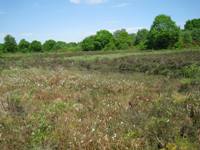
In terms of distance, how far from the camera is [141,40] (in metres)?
81.2

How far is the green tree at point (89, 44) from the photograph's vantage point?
266 feet

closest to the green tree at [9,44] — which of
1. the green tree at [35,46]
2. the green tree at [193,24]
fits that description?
the green tree at [35,46]

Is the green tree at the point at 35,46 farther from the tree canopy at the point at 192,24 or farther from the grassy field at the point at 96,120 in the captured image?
the grassy field at the point at 96,120

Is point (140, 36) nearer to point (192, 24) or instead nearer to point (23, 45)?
point (192, 24)

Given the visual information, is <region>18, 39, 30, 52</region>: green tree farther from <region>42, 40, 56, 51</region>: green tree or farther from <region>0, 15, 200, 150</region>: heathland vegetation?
<region>0, 15, 200, 150</region>: heathland vegetation

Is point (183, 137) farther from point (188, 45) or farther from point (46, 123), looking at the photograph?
point (188, 45)

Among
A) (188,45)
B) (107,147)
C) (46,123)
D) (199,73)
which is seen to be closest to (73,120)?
(46,123)

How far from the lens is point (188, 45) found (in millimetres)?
60875

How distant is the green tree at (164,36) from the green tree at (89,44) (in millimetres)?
21039

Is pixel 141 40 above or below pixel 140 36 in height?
below

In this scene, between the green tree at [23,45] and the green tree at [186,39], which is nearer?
the green tree at [186,39]

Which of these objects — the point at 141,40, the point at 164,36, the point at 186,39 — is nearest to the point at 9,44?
the point at 141,40

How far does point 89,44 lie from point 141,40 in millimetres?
14821

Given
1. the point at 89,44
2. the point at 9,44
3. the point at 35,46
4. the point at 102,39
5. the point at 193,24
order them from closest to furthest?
1. the point at 9,44
2. the point at 89,44
3. the point at 102,39
4. the point at 35,46
5. the point at 193,24
